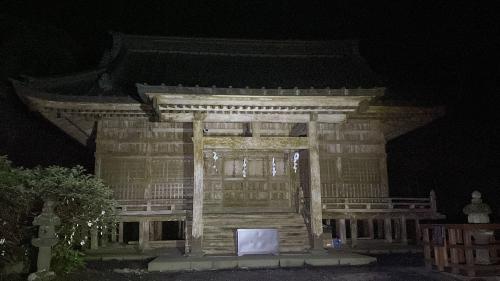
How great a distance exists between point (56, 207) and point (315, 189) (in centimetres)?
783

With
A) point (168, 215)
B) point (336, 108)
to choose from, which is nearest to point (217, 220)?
point (168, 215)

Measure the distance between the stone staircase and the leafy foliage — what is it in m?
4.13

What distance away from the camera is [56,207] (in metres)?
8.80

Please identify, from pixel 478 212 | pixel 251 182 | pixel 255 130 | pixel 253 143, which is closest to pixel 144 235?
pixel 251 182

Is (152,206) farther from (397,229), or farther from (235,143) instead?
(397,229)

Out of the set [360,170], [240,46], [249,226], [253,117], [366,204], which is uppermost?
[240,46]

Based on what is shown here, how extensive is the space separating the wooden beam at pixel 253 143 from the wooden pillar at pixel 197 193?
0.31 m

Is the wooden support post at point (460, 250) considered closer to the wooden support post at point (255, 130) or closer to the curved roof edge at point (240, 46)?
the wooden support post at point (255, 130)

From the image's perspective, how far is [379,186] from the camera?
1599 cm

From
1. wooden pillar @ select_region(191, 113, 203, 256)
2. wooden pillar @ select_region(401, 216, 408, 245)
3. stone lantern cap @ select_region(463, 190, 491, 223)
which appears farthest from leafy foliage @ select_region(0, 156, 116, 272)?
wooden pillar @ select_region(401, 216, 408, 245)

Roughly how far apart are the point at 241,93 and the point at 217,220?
16.7 ft

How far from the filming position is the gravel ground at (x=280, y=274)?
29.2 feet

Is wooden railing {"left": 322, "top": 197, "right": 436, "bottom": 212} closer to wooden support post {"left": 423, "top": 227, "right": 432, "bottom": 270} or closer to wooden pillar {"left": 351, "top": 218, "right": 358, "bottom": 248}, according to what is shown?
wooden pillar {"left": 351, "top": 218, "right": 358, "bottom": 248}

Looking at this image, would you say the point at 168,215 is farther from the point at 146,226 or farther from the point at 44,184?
the point at 44,184
